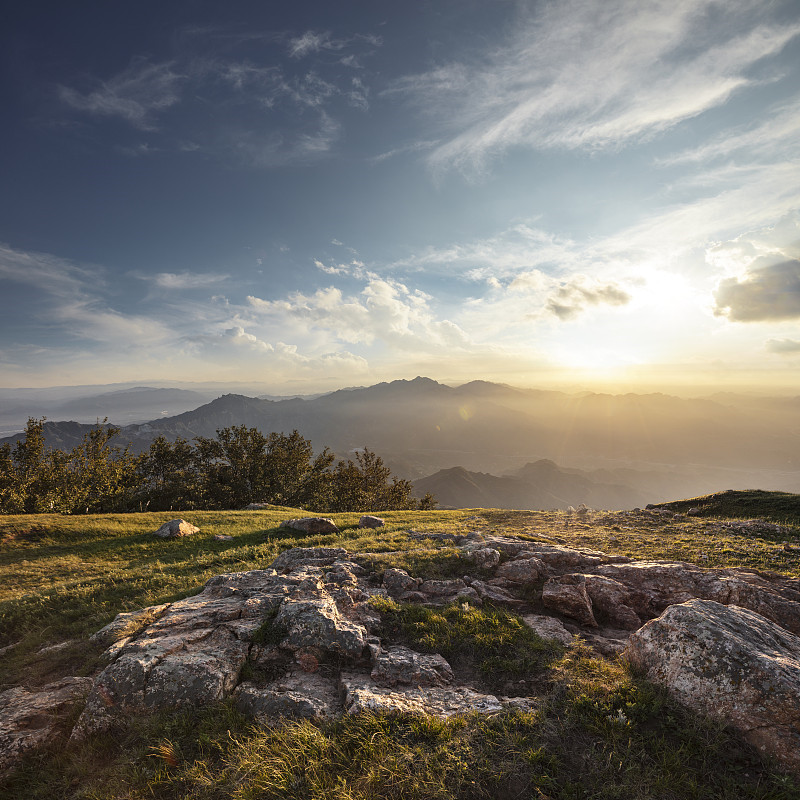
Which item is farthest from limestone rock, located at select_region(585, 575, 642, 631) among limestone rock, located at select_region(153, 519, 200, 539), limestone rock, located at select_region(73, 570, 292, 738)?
limestone rock, located at select_region(153, 519, 200, 539)

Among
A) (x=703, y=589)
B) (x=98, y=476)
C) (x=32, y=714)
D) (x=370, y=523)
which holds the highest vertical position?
(x=32, y=714)

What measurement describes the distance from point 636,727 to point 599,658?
237 cm

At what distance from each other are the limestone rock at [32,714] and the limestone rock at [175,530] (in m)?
21.6

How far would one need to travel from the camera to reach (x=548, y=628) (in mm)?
10023

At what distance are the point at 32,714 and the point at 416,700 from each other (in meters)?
7.85

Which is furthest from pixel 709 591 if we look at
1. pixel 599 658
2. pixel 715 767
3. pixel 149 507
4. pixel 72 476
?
pixel 149 507

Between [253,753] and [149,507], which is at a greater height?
[253,753]

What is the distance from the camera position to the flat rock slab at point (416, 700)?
668 centimetres

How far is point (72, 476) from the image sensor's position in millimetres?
42062

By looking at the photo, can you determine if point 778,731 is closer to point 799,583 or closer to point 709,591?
point 709,591

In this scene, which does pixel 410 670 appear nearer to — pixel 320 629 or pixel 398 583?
pixel 320 629

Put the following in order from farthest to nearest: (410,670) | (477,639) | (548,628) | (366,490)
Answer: (366,490)
(548,628)
(477,639)
(410,670)

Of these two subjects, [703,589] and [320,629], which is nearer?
[320,629]

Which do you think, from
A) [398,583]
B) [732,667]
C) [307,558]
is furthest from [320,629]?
[732,667]
